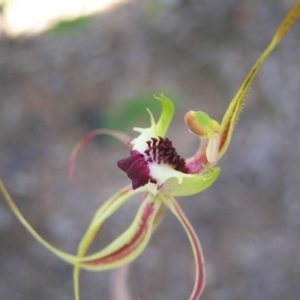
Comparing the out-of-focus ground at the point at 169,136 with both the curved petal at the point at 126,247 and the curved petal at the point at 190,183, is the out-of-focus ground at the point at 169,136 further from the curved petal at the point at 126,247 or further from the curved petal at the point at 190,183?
the curved petal at the point at 190,183

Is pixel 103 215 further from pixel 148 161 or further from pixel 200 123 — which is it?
pixel 200 123

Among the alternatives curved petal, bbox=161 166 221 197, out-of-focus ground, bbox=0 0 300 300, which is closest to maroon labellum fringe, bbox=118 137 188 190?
curved petal, bbox=161 166 221 197

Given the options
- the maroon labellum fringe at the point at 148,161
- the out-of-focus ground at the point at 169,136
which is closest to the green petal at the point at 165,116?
the maroon labellum fringe at the point at 148,161

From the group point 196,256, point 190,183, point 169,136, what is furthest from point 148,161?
point 169,136

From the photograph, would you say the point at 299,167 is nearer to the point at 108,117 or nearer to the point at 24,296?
the point at 108,117

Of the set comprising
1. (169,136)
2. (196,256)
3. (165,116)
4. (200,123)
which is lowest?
(196,256)
